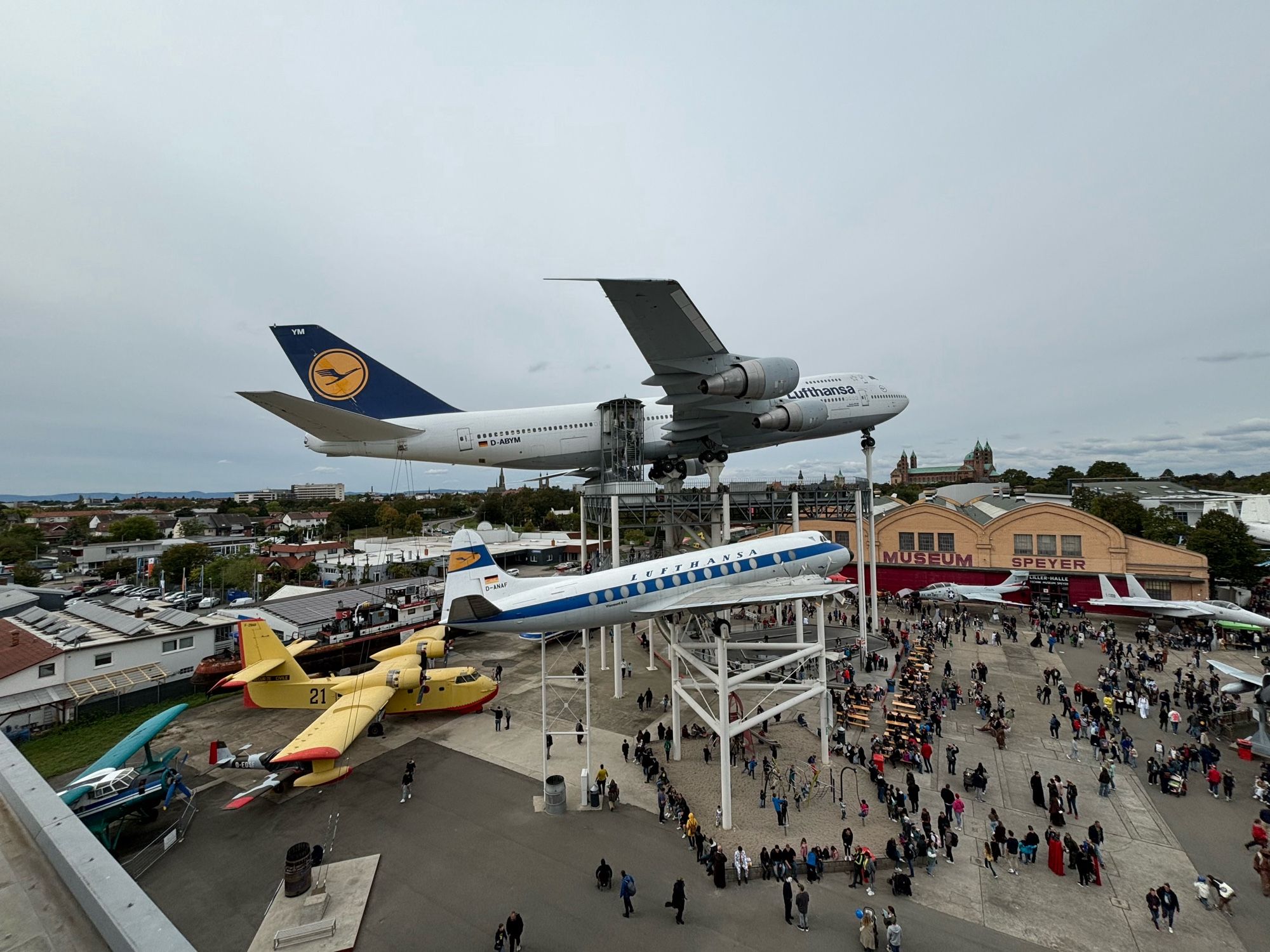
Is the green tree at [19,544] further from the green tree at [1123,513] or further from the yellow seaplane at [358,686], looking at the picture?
the green tree at [1123,513]

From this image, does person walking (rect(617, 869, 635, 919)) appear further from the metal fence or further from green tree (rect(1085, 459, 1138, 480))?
green tree (rect(1085, 459, 1138, 480))

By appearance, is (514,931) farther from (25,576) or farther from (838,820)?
(25,576)

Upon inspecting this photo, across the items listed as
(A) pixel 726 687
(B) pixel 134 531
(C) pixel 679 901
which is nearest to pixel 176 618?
(A) pixel 726 687

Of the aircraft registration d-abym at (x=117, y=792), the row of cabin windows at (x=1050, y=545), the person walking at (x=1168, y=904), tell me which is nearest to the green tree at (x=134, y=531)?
the aircraft registration d-abym at (x=117, y=792)

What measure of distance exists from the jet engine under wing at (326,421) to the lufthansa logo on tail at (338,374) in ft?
4.81

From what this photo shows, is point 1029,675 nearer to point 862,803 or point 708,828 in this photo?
point 862,803

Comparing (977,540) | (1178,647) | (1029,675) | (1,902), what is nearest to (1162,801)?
(1029,675)

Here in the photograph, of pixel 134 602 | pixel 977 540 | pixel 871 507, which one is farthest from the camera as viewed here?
pixel 977 540

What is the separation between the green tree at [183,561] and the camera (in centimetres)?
5688

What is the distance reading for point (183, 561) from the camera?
2240 inches

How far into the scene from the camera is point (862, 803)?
50.6 feet

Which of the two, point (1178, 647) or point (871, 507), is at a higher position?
point (871, 507)

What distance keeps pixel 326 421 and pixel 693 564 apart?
13.0 metres

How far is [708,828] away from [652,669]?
14.6 m
